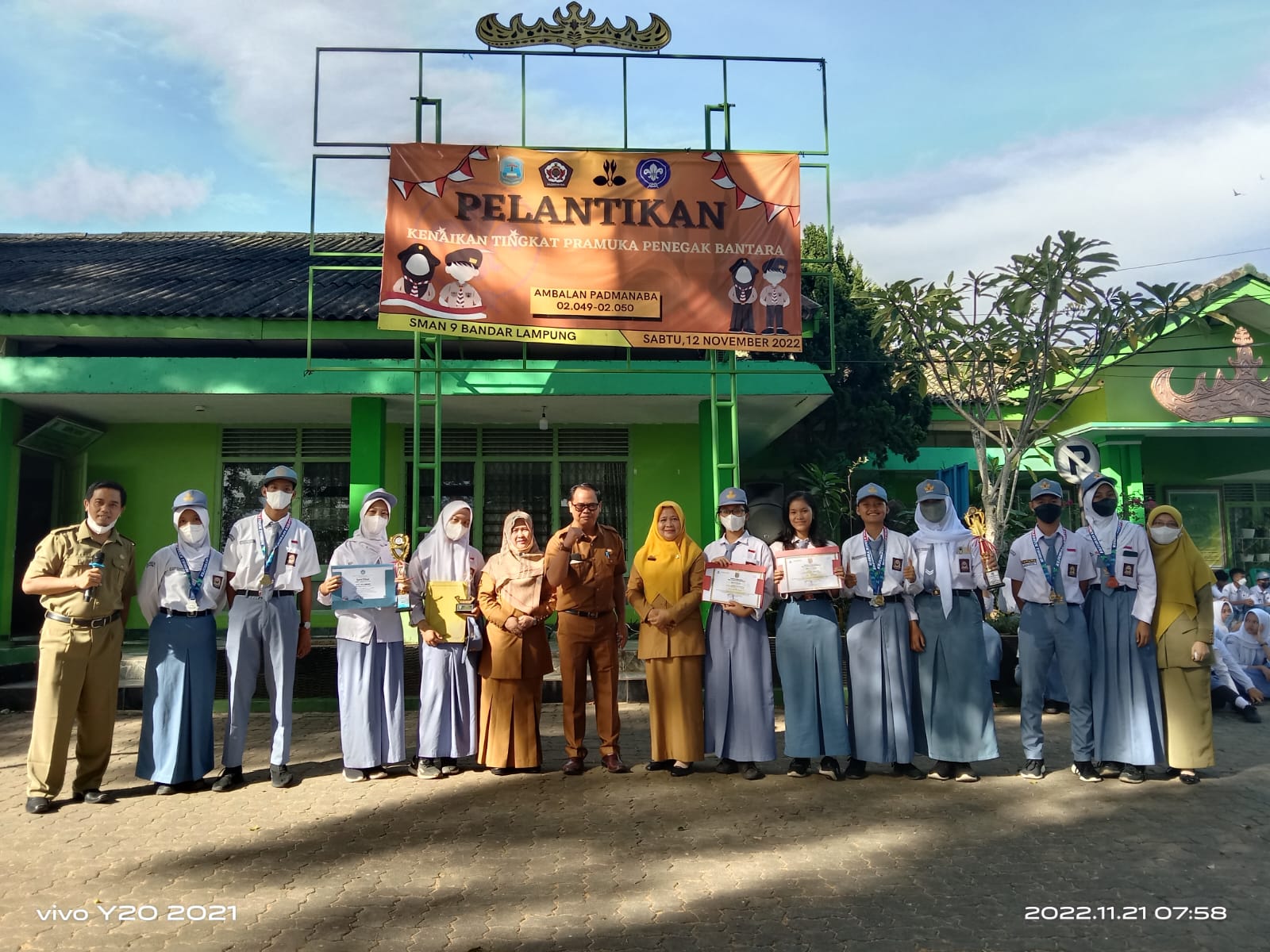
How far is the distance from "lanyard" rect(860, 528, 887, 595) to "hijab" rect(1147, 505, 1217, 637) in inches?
65.7

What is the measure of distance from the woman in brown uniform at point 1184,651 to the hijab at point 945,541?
4.12ft

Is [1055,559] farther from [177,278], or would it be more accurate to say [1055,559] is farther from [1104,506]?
[177,278]

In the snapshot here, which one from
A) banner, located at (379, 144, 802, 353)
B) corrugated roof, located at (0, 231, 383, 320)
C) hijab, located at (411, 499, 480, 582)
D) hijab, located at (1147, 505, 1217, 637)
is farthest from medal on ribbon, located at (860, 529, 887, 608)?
corrugated roof, located at (0, 231, 383, 320)

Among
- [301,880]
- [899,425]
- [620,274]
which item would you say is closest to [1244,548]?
[899,425]

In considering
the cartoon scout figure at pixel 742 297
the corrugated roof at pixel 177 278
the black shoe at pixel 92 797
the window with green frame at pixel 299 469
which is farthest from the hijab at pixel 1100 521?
the window with green frame at pixel 299 469

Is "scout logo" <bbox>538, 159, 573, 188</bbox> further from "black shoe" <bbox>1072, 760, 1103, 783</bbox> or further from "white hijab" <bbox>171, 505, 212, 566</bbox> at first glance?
"black shoe" <bbox>1072, 760, 1103, 783</bbox>

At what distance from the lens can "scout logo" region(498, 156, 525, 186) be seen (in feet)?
24.0

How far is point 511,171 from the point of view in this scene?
731cm

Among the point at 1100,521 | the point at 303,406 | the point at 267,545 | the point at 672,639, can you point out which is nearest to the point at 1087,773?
the point at 1100,521

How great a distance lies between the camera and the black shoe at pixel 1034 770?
18.4 feet

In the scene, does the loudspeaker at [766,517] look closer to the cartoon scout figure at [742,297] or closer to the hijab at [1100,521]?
the cartoon scout figure at [742,297]

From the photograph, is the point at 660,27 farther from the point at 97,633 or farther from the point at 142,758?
the point at 142,758

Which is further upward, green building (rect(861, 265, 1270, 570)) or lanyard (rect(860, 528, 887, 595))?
green building (rect(861, 265, 1270, 570))

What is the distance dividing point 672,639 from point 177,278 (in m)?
8.47
